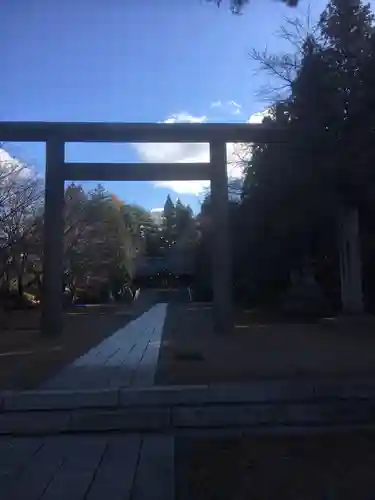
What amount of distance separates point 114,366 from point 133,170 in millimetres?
6706

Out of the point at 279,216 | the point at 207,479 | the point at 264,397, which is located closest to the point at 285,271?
the point at 279,216

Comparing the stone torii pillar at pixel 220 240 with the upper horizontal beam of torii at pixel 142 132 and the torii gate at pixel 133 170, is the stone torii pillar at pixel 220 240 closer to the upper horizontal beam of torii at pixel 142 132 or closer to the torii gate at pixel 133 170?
the torii gate at pixel 133 170

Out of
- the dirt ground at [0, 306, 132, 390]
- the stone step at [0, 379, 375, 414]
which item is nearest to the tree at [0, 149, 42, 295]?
the dirt ground at [0, 306, 132, 390]

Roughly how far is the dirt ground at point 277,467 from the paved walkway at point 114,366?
2.06 m

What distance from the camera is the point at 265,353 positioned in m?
10.3

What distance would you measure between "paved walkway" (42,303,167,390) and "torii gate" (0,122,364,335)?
217 cm

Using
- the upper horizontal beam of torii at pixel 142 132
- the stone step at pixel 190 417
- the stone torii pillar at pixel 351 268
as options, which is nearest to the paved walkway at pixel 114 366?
the stone step at pixel 190 417

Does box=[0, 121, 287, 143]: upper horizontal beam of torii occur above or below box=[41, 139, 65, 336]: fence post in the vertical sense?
above

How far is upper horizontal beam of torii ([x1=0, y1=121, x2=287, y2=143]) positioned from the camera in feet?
47.0

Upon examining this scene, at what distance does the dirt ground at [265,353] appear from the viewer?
7967mm

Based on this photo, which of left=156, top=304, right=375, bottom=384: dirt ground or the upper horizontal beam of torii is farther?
the upper horizontal beam of torii

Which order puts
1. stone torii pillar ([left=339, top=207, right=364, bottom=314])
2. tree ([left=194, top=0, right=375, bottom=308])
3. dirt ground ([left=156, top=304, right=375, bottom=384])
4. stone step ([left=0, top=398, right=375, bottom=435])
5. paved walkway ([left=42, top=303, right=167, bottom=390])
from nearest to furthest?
stone step ([left=0, top=398, right=375, bottom=435]) < paved walkway ([left=42, top=303, right=167, bottom=390]) < dirt ground ([left=156, top=304, right=375, bottom=384]) < tree ([left=194, top=0, right=375, bottom=308]) < stone torii pillar ([left=339, top=207, right=364, bottom=314])

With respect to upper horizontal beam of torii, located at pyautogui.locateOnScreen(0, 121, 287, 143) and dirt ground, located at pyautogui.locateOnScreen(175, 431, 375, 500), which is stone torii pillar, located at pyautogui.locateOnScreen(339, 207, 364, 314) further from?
dirt ground, located at pyautogui.locateOnScreen(175, 431, 375, 500)

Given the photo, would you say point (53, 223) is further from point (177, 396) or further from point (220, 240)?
point (177, 396)
